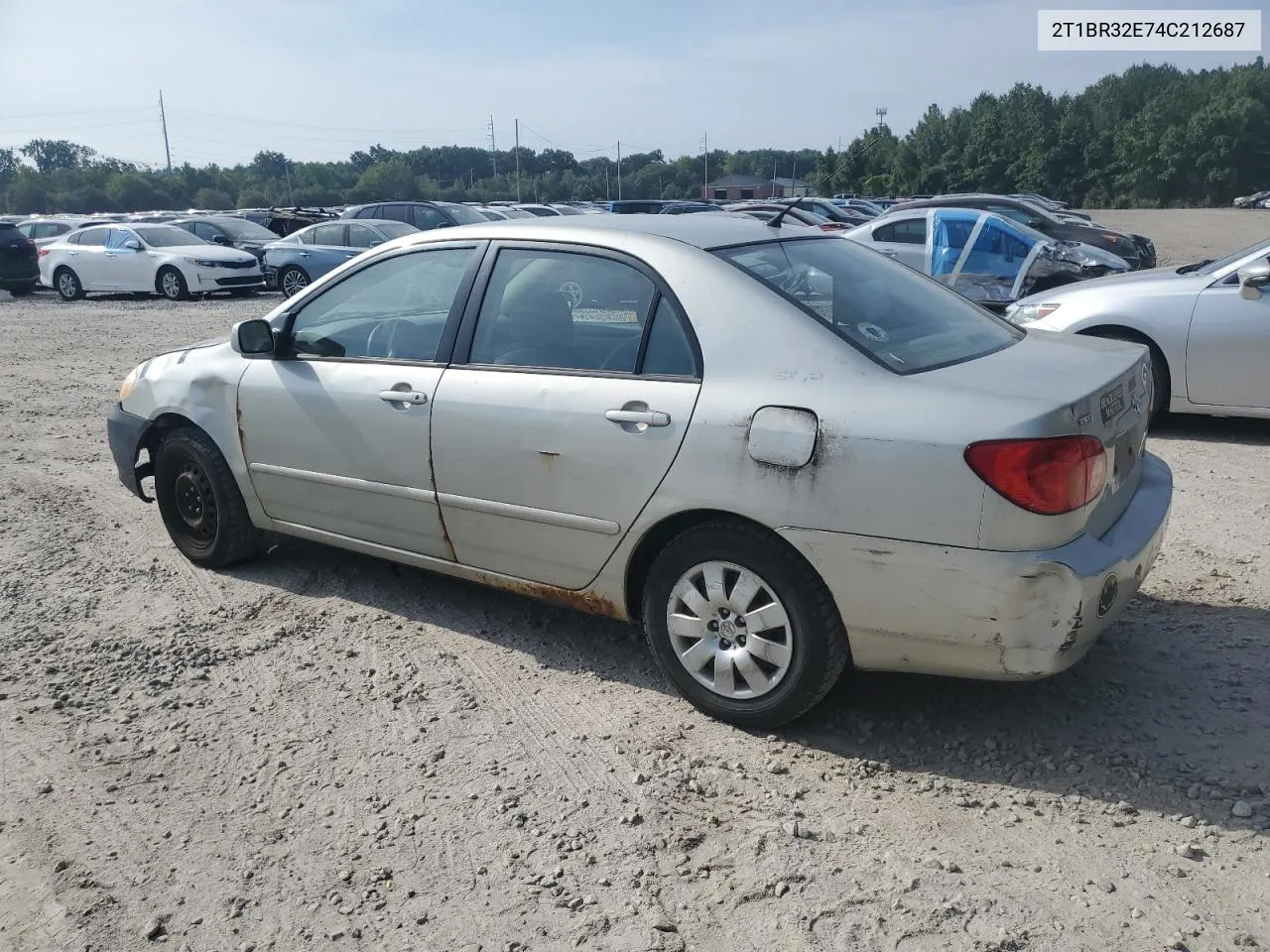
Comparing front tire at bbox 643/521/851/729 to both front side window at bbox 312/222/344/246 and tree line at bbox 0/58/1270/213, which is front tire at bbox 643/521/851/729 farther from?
tree line at bbox 0/58/1270/213

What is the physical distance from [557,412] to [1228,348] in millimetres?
5339

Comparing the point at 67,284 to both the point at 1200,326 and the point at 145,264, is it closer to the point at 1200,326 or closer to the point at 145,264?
the point at 145,264

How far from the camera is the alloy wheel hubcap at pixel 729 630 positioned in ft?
11.1

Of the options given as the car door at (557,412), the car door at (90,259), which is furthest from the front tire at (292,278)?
the car door at (557,412)

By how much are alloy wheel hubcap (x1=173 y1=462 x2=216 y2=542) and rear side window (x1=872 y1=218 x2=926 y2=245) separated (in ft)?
34.7

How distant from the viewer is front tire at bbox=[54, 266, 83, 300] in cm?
2162

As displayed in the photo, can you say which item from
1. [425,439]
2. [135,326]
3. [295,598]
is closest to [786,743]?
[425,439]

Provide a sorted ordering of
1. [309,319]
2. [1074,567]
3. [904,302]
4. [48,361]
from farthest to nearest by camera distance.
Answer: [48,361]
[309,319]
[904,302]
[1074,567]

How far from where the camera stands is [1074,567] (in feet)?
9.92

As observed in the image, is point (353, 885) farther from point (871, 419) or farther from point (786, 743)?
point (871, 419)

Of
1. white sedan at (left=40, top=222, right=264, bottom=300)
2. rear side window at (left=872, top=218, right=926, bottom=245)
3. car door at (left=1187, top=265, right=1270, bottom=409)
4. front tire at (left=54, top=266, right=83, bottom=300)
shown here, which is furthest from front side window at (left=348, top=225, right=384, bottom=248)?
car door at (left=1187, top=265, right=1270, bottom=409)

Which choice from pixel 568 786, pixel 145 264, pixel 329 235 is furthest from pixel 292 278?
pixel 568 786

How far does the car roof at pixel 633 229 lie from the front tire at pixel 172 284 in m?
17.4

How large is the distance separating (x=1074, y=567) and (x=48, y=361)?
41.7 ft
